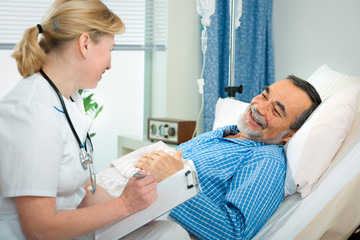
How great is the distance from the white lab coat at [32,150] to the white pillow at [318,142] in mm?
838

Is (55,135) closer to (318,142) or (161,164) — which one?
(161,164)

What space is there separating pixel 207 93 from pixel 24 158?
2.38m

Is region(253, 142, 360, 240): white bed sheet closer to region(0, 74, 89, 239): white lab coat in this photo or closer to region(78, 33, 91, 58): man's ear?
region(0, 74, 89, 239): white lab coat

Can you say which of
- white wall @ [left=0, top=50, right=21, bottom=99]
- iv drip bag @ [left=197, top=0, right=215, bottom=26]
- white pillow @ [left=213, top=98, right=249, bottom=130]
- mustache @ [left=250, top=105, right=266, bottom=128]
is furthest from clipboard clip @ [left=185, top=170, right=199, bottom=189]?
white wall @ [left=0, top=50, right=21, bottom=99]

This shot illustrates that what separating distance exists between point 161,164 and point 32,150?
621 millimetres

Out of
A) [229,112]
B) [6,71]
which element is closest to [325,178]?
[229,112]

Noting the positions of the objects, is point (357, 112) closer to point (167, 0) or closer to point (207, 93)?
point (207, 93)

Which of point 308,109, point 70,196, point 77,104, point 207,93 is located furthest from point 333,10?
point 70,196

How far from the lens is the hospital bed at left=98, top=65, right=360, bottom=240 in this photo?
140 cm

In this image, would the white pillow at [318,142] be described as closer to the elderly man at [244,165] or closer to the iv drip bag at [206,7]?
the elderly man at [244,165]

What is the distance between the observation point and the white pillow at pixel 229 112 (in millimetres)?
2315

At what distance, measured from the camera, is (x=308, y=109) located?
6.27 ft

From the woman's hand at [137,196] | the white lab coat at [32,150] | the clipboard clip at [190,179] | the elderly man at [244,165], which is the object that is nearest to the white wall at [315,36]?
the elderly man at [244,165]

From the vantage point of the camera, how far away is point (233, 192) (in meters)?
1.51
